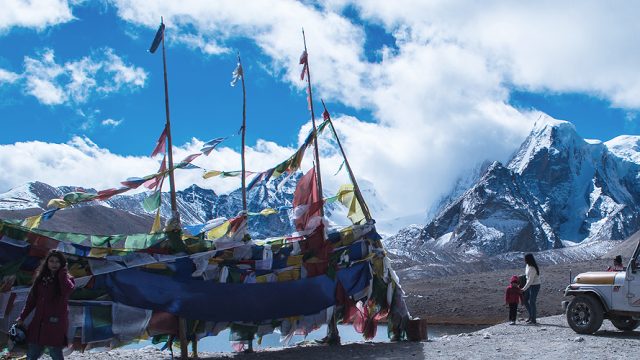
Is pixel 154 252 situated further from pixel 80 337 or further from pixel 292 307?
pixel 292 307

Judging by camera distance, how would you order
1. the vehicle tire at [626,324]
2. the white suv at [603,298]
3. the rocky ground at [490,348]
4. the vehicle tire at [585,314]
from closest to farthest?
the rocky ground at [490,348]
the white suv at [603,298]
the vehicle tire at [585,314]
the vehicle tire at [626,324]

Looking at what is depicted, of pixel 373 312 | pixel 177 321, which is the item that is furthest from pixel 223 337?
pixel 177 321

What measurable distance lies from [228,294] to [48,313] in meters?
5.51

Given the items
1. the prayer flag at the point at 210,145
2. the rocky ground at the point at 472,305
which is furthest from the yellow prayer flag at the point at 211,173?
the rocky ground at the point at 472,305

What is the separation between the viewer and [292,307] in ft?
54.1

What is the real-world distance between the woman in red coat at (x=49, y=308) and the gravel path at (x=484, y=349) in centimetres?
587

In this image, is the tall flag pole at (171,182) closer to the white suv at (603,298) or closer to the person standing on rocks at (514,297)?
the white suv at (603,298)

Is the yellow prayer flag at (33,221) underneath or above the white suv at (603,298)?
above

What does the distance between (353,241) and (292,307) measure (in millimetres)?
2350

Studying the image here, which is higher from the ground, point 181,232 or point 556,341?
point 181,232

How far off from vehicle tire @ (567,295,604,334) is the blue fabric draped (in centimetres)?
504

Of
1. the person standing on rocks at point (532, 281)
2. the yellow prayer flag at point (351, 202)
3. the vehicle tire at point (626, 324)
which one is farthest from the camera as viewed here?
the person standing on rocks at point (532, 281)

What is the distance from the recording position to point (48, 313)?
1045 cm

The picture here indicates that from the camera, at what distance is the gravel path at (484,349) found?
1447 cm
